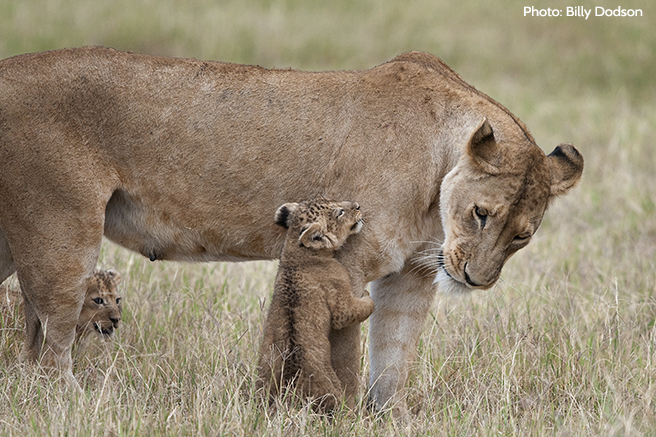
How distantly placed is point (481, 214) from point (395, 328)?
0.92m

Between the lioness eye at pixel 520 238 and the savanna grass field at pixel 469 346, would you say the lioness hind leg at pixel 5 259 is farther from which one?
the lioness eye at pixel 520 238

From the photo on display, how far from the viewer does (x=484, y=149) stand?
4.24m

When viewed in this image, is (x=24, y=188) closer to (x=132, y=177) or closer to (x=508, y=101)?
(x=132, y=177)

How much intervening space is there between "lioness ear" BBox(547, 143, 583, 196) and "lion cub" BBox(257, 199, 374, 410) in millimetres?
1084

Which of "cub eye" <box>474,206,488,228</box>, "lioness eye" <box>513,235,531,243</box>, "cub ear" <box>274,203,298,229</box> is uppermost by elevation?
"cub eye" <box>474,206,488,228</box>

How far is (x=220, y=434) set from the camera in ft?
12.4

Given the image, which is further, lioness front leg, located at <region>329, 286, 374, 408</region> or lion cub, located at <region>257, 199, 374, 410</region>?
lioness front leg, located at <region>329, 286, 374, 408</region>

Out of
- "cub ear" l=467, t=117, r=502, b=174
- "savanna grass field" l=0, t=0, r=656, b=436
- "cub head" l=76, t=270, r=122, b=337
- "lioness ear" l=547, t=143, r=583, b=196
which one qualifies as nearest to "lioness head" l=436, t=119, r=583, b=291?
"cub ear" l=467, t=117, r=502, b=174

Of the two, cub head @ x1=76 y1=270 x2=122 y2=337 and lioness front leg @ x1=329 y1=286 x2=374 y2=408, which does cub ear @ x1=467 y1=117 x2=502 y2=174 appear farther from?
cub head @ x1=76 y1=270 x2=122 y2=337

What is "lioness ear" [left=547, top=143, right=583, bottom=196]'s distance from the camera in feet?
14.7

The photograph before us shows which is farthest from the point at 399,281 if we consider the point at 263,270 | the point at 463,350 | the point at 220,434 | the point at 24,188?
the point at 263,270

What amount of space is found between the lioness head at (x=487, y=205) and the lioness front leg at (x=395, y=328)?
463mm

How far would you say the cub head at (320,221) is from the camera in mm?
4215

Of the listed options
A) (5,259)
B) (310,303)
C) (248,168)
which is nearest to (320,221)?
(310,303)
